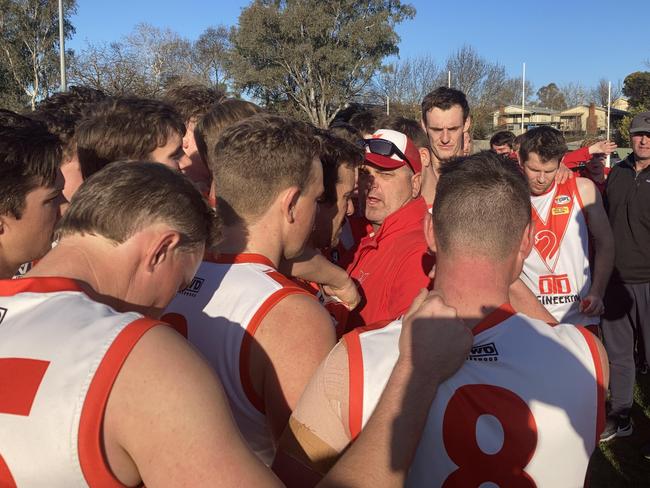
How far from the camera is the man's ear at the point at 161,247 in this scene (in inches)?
61.1

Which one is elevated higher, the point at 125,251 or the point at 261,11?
the point at 261,11

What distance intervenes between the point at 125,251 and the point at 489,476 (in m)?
1.14

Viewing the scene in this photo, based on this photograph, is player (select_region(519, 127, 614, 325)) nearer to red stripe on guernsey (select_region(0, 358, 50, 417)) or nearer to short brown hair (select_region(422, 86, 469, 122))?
Answer: short brown hair (select_region(422, 86, 469, 122))

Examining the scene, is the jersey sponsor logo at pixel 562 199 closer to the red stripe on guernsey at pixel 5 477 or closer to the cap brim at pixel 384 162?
the cap brim at pixel 384 162

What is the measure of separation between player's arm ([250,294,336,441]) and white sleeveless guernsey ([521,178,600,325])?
10.4ft

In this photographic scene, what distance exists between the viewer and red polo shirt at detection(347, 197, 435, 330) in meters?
2.58

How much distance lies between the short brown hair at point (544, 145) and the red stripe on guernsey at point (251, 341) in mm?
3388

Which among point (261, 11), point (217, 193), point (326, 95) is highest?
point (261, 11)

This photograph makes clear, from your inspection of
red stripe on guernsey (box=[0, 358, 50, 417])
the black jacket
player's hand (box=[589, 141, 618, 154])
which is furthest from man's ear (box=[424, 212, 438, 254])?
player's hand (box=[589, 141, 618, 154])

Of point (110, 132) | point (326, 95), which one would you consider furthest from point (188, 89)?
point (326, 95)

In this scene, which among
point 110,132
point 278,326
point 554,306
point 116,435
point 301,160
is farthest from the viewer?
point 554,306

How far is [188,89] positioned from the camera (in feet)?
15.2

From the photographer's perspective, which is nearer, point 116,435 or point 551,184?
point 116,435

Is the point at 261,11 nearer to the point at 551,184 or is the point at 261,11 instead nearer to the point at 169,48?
the point at 169,48
